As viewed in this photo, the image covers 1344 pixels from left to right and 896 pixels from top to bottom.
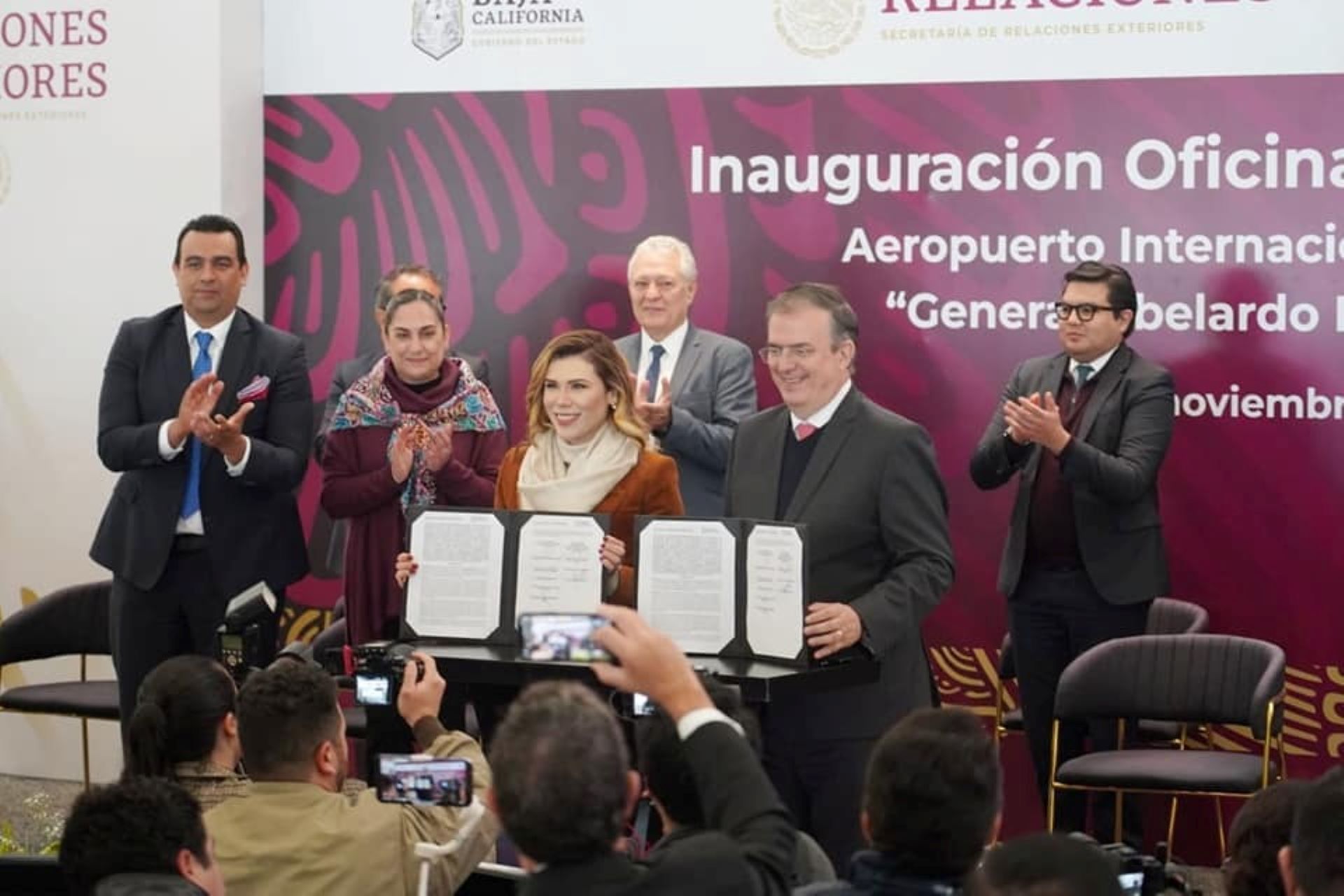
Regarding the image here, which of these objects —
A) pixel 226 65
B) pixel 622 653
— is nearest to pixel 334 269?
pixel 226 65

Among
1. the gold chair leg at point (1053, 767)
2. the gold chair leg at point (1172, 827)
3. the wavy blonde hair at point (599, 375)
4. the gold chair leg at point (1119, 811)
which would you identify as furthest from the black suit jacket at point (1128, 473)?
the wavy blonde hair at point (599, 375)

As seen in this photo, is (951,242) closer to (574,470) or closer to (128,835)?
(574,470)

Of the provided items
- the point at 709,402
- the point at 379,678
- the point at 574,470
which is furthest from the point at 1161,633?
the point at 379,678

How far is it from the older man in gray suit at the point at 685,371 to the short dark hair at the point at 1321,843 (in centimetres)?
388

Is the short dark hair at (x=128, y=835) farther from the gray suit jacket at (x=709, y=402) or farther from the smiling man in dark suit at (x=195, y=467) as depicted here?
the gray suit jacket at (x=709, y=402)

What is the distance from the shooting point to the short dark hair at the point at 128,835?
3.19m

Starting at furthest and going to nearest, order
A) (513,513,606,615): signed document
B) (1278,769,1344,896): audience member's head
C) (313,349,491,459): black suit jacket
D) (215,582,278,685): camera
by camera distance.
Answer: (313,349,491,459): black suit jacket
(215,582,278,685): camera
(513,513,606,615): signed document
(1278,769,1344,896): audience member's head

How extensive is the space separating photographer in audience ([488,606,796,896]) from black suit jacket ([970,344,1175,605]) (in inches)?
158

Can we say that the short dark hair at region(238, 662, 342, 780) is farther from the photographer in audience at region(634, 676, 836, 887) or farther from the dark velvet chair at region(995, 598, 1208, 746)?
the dark velvet chair at region(995, 598, 1208, 746)

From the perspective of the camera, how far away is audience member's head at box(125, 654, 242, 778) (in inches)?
163

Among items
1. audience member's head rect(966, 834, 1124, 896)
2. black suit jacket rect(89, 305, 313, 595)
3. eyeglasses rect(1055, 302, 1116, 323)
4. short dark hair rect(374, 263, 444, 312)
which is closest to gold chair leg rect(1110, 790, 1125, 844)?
eyeglasses rect(1055, 302, 1116, 323)

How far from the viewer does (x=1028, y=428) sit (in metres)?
6.57

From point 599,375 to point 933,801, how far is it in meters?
2.76

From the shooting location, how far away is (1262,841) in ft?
11.4
